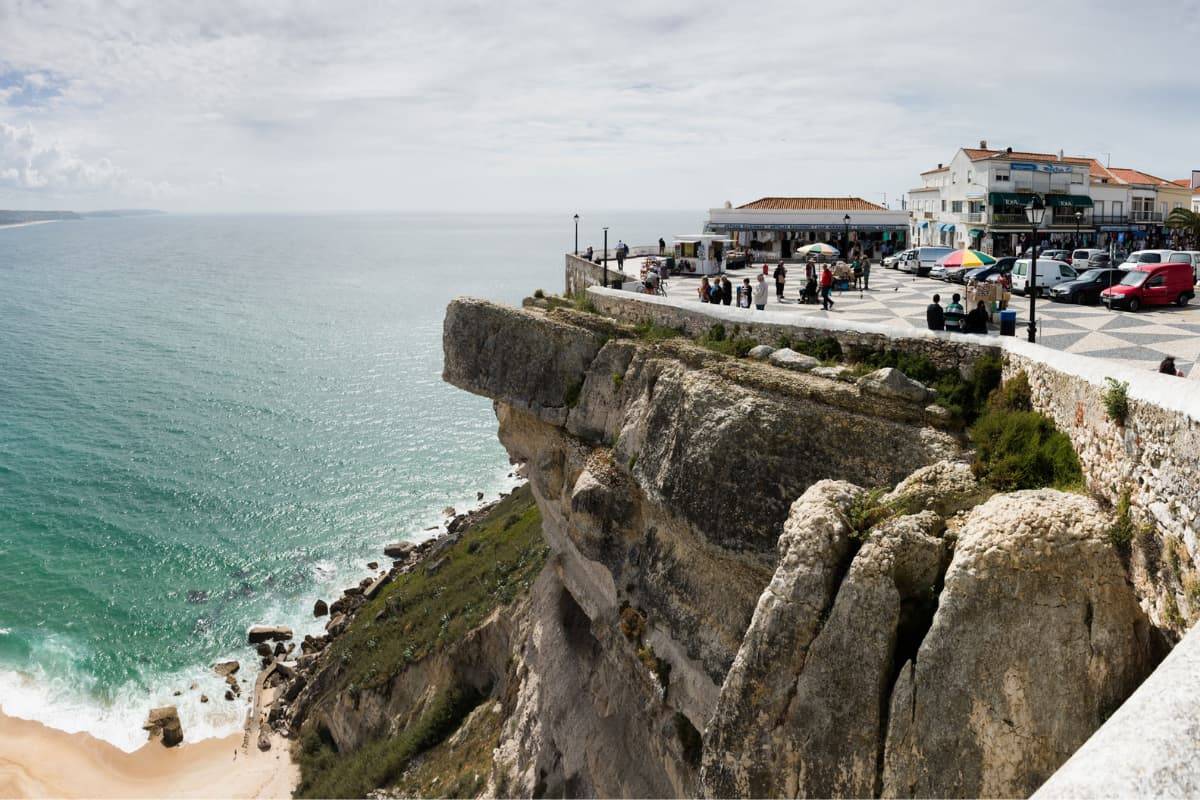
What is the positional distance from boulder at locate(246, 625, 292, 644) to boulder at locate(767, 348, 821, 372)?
3016 centimetres

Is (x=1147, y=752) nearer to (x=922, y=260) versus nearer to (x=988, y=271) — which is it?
(x=988, y=271)

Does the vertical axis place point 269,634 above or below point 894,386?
below

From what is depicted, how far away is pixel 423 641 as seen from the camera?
32.3 metres

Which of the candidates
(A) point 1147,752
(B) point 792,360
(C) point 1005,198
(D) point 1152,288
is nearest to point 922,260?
(D) point 1152,288

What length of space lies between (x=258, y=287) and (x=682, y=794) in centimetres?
13278

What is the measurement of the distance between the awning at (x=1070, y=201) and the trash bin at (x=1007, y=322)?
5406 centimetres

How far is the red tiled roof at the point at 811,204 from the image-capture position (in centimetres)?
5531

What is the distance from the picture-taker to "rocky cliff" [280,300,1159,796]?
32.0 feet

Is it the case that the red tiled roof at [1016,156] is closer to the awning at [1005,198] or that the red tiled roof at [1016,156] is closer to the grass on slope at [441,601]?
the awning at [1005,198]

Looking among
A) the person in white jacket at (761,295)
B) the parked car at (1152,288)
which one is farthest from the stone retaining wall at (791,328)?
the parked car at (1152,288)

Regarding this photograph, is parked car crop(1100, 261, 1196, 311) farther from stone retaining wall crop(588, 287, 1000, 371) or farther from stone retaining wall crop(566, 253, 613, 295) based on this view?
stone retaining wall crop(566, 253, 613, 295)

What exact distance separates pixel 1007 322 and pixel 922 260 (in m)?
23.5

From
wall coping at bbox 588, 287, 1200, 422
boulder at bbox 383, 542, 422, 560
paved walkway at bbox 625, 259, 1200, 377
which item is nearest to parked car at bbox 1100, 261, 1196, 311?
paved walkway at bbox 625, 259, 1200, 377

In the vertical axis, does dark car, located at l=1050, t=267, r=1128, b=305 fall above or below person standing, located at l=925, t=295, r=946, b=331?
above
